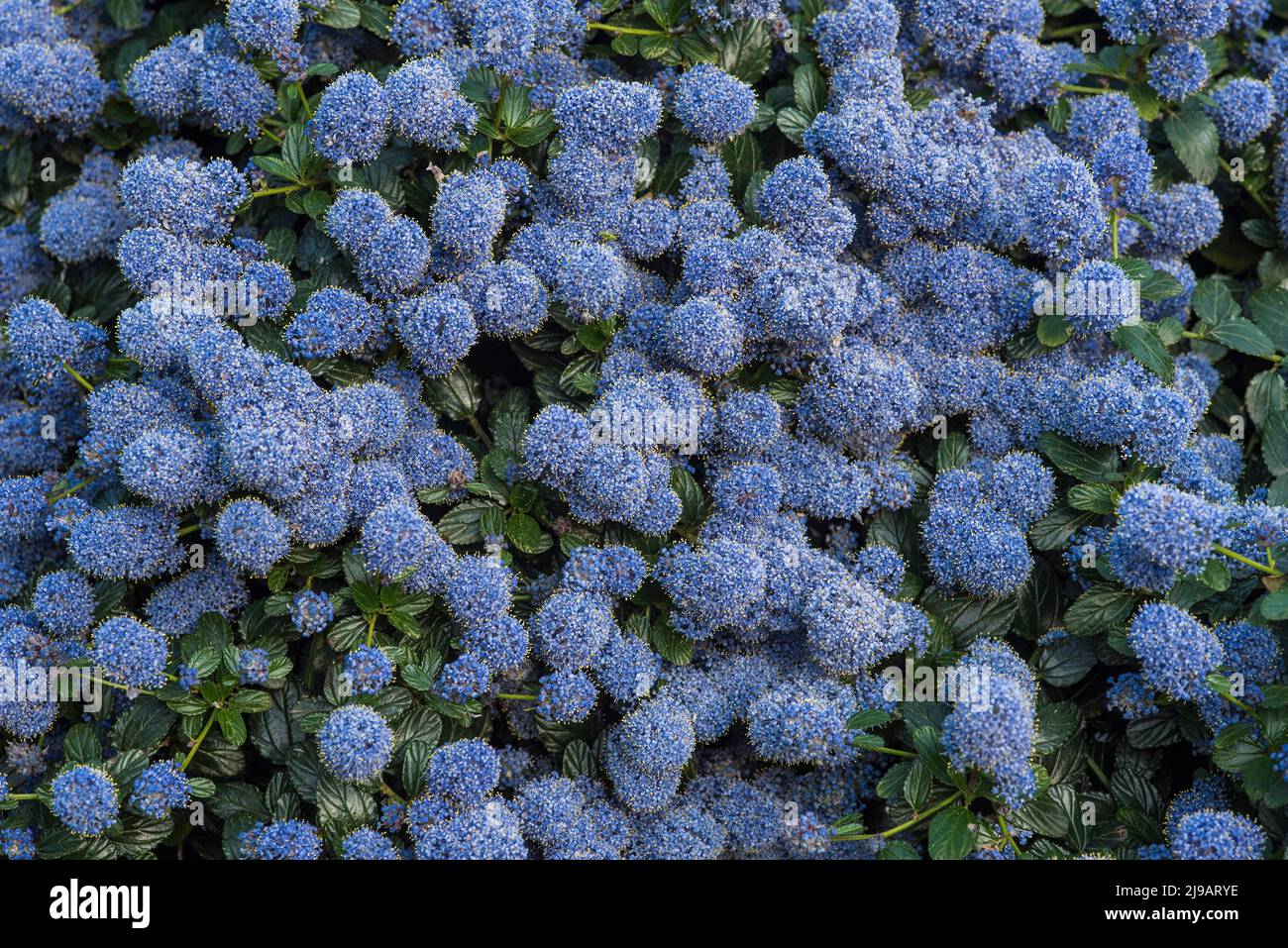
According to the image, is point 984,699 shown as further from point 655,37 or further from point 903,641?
point 655,37

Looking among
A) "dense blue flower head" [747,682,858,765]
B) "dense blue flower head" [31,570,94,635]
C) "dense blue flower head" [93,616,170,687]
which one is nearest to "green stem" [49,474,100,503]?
"dense blue flower head" [31,570,94,635]

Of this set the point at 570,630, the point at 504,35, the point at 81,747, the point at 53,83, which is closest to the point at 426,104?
the point at 504,35

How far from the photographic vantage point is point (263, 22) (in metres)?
4.70

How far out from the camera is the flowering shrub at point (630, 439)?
165 inches

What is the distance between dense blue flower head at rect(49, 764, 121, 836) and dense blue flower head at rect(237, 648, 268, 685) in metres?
0.54

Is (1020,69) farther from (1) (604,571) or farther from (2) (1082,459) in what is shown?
(1) (604,571)

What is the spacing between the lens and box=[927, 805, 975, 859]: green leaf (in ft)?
13.2

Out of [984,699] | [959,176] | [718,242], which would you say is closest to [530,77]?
[718,242]

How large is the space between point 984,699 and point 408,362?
246cm

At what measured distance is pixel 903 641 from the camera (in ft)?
14.4

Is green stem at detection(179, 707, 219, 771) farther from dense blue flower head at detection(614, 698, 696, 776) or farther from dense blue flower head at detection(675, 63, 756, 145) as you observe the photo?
dense blue flower head at detection(675, 63, 756, 145)

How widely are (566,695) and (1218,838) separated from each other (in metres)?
2.23

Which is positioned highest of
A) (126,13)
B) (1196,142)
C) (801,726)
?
(1196,142)

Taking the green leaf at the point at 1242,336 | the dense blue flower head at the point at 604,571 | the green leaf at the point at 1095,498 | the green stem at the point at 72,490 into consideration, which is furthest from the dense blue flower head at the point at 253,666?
the green leaf at the point at 1242,336
